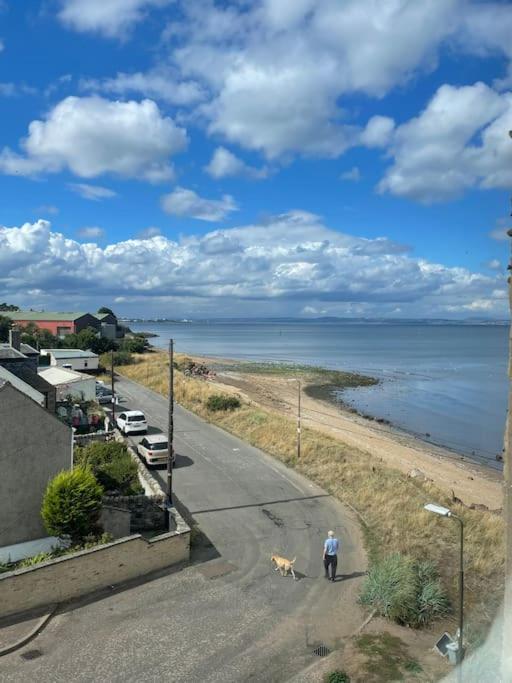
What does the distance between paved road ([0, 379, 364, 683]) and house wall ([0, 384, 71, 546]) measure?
135 inches

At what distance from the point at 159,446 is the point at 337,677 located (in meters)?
16.7

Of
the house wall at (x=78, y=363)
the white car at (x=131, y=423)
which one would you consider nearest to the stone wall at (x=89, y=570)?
the white car at (x=131, y=423)

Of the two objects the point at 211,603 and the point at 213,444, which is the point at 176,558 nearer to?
the point at 211,603

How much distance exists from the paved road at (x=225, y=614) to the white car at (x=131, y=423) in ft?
40.8

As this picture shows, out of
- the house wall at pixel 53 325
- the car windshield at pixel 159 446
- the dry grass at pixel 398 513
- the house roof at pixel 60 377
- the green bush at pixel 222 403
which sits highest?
the house wall at pixel 53 325

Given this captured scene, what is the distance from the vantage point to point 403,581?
14008 mm

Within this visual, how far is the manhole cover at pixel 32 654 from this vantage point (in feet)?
38.2

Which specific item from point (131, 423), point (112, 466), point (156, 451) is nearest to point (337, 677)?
point (112, 466)

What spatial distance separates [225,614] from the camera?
13.4 meters

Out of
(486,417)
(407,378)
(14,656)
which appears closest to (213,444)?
(14,656)

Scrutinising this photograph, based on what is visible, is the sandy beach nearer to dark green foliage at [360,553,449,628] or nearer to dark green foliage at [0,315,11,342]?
dark green foliage at [360,553,449,628]

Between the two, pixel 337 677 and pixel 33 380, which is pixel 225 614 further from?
pixel 33 380

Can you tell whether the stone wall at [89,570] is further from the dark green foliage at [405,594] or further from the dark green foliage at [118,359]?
the dark green foliage at [118,359]

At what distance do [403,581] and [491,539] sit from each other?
635 cm
